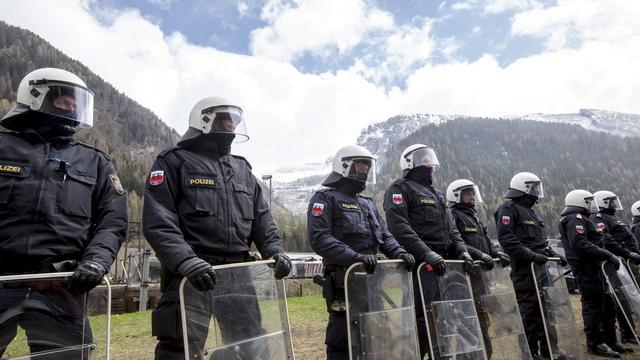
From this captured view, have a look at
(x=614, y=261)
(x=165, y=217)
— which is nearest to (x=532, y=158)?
(x=614, y=261)

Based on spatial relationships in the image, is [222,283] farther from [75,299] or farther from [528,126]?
[528,126]

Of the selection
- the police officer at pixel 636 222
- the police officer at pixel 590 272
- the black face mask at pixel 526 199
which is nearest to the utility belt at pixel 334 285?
the black face mask at pixel 526 199

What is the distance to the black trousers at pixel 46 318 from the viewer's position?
2348 millimetres

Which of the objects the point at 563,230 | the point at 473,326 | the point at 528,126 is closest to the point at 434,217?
the point at 473,326

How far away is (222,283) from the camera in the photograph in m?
2.77

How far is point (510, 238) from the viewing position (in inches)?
251

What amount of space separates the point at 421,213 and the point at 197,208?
301 cm

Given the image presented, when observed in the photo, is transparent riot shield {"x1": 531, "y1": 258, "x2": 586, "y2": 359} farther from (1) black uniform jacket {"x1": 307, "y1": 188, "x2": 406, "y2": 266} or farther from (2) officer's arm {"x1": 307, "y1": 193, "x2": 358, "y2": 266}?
(2) officer's arm {"x1": 307, "y1": 193, "x2": 358, "y2": 266}

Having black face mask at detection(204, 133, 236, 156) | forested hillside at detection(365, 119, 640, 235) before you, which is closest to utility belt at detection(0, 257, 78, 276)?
black face mask at detection(204, 133, 236, 156)

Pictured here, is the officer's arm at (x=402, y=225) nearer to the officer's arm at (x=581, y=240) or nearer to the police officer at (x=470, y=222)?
the police officer at (x=470, y=222)


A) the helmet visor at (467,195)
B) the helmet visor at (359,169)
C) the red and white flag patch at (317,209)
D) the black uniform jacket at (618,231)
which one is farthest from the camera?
the black uniform jacket at (618,231)

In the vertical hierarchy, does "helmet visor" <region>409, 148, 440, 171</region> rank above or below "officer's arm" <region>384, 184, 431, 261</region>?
above

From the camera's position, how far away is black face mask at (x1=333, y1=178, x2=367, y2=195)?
16.1ft

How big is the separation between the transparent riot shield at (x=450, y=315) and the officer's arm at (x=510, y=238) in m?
1.82
